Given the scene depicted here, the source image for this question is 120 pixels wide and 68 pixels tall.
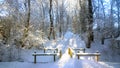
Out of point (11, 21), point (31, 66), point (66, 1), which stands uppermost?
point (66, 1)

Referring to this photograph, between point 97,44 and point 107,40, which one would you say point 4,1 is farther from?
point 107,40

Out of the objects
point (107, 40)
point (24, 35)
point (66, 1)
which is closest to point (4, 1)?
point (24, 35)

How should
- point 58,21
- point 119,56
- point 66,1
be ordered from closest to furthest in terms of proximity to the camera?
point 119,56 < point 58,21 < point 66,1

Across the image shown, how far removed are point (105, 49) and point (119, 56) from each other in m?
2.05

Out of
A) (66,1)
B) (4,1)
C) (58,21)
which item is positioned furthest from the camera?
(66,1)

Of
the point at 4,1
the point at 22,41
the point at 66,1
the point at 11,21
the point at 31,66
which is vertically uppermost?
the point at 66,1

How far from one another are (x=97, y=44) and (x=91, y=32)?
2.69 m

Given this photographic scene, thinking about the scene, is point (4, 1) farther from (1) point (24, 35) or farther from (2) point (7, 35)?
(1) point (24, 35)

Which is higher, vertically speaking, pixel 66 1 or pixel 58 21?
pixel 66 1

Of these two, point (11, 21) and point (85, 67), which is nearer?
point (85, 67)

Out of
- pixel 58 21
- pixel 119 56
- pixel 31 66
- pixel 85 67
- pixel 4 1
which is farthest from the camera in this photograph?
Answer: pixel 58 21

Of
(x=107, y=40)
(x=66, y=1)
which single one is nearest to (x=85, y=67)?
(x=107, y=40)

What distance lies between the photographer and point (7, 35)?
806 inches

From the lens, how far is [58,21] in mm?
63250
